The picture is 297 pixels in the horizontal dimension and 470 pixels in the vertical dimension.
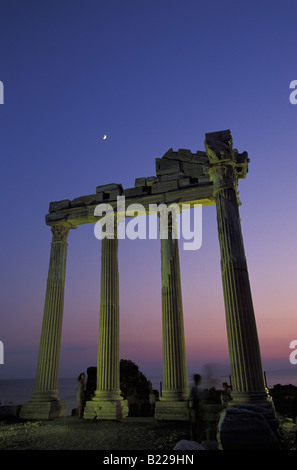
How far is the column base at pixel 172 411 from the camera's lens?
18469 mm

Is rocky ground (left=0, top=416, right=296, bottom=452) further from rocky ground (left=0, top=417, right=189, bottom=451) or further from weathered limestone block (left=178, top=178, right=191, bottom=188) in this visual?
weathered limestone block (left=178, top=178, right=191, bottom=188)

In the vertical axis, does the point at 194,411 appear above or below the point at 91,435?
above

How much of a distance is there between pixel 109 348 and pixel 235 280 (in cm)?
980

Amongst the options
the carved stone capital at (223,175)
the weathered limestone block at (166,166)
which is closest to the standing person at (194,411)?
the carved stone capital at (223,175)

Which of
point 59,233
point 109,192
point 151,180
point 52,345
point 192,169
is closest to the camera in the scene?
point 52,345

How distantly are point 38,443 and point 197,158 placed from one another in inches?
744

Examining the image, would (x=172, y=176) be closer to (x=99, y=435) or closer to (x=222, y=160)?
(x=222, y=160)

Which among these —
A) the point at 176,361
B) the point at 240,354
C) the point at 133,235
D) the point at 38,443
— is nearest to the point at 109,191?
the point at 133,235

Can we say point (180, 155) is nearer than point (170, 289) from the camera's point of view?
No

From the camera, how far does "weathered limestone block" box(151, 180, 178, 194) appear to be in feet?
77.8

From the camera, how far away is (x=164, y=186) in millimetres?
24000

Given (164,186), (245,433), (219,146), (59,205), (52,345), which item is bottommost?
(245,433)

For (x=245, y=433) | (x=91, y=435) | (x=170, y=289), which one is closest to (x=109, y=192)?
(x=170, y=289)
